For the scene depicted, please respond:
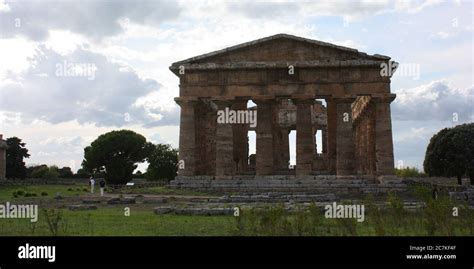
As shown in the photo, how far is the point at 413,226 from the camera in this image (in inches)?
694

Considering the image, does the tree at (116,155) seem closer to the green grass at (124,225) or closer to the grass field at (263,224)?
the green grass at (124,225)

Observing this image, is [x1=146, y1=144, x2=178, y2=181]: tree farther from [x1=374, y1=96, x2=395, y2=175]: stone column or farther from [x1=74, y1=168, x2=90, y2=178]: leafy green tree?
[x1=374, y1=96, x2=395, y2=175]: stone column

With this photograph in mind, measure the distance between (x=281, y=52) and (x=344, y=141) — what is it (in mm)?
8197

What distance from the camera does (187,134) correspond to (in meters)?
44.5

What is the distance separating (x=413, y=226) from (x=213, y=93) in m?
28.0

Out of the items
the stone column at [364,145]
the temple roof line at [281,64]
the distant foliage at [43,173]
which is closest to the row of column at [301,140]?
the temple roof line at [281,64]

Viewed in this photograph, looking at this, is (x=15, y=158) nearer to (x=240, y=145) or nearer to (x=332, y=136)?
(x=240, y=145)

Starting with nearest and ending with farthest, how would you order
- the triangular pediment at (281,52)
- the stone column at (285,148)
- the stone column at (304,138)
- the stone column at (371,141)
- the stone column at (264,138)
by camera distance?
1. the triangular pediment at (281,52)
2. the stone column at (304,138)
3. the stone column at (264,138)
4. the stone column at (371,141)
5. the stone column at (285,148)

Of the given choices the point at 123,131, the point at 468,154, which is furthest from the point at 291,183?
the point at 123,131

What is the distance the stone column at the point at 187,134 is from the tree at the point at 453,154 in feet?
126

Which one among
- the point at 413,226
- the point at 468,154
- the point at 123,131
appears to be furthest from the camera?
the point at 123,131

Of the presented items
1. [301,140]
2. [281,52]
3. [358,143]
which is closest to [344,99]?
[301,140]

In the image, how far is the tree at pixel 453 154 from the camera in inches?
2707
